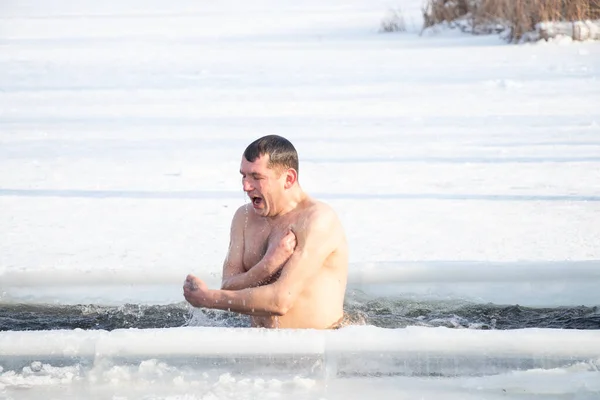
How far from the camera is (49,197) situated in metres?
7.00

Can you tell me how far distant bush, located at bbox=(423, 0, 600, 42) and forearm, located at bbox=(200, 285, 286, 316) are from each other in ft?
44.4

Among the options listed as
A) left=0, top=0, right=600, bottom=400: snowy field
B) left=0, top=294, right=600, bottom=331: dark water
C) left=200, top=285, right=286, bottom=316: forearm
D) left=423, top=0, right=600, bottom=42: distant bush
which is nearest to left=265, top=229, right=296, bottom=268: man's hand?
left=200, top=285, right=286, bottom=316: forearm

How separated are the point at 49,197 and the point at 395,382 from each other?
4.12 m

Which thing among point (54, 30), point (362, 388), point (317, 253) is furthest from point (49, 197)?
point (54, 30)

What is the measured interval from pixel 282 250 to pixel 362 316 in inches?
25.7

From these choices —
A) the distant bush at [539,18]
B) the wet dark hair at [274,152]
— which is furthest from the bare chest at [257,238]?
the distant bush at [539,18]

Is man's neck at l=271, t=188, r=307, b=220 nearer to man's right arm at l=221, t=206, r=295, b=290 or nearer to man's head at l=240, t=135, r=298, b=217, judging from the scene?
man's head at l=240, t=135, r=298, b=217

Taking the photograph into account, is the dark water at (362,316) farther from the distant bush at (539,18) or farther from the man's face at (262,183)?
the distant bush at (539,18)

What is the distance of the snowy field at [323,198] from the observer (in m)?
3.44

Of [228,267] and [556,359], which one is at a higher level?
[228,267]

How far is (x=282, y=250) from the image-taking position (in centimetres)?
375

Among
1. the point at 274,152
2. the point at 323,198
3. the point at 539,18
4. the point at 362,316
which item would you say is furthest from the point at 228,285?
the point at 539,18

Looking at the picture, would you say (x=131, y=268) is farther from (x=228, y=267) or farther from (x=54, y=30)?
(x=54, y=30)

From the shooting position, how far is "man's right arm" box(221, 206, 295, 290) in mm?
3756
